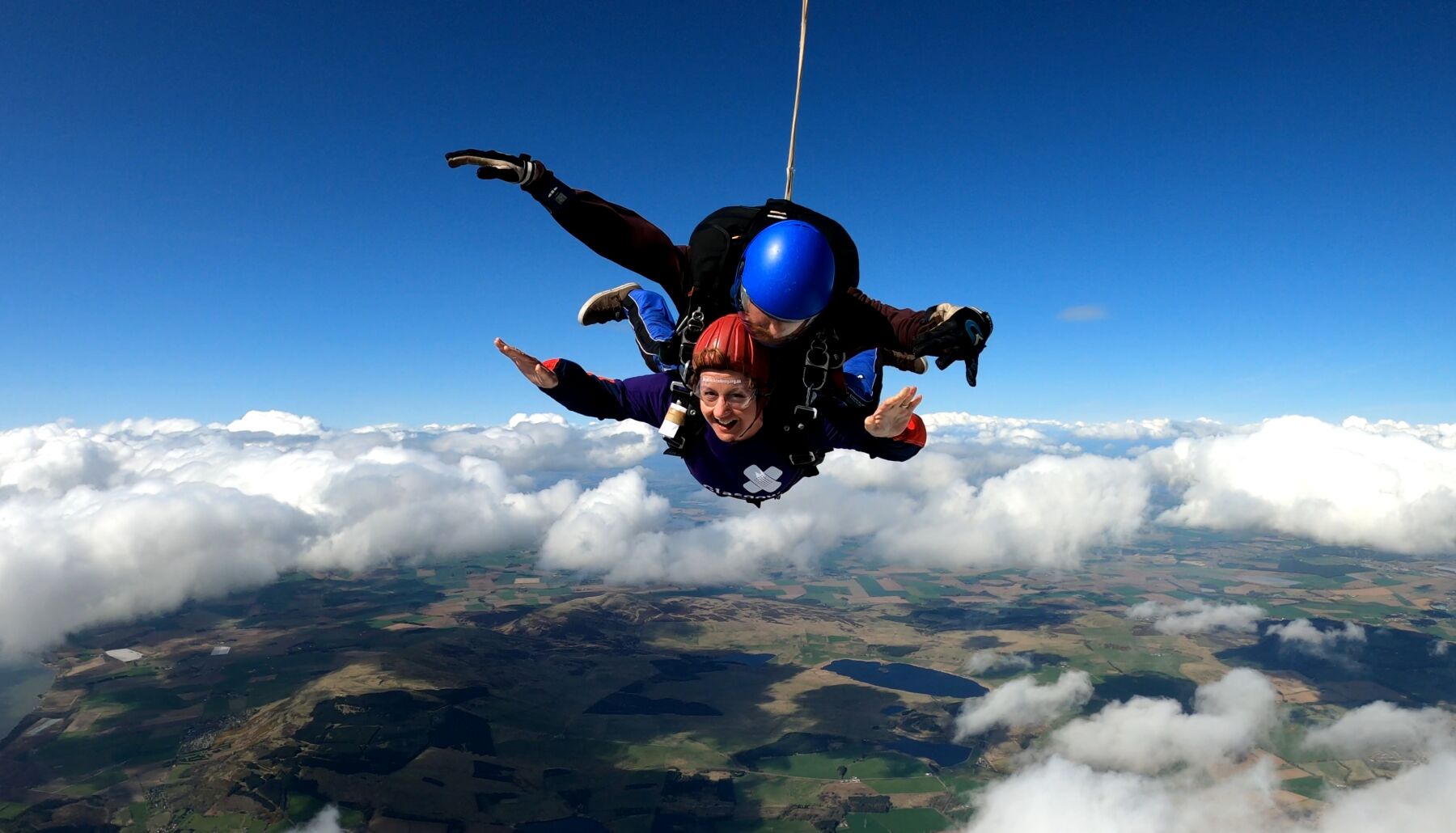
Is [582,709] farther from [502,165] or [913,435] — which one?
[502,165]

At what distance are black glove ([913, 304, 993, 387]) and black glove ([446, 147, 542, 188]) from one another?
2.71 m

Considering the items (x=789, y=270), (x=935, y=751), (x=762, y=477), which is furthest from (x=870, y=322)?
(x=935, y=751)

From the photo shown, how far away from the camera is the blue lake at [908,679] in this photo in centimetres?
13950

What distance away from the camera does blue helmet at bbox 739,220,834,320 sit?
3590mm

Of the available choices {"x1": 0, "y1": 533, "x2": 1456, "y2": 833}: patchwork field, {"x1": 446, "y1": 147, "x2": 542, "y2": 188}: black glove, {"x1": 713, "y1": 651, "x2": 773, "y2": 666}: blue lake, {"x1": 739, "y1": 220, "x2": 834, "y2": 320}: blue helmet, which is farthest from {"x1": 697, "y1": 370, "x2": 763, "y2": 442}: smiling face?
{"x1": 713, "y1": 651, "x2": 773, "y2": 666}: blue lake

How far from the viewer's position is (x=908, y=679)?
14638 centimetres

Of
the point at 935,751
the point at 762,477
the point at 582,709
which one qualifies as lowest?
the point at 582,709

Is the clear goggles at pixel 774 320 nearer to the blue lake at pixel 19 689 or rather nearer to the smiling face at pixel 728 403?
the smiling face at pixel 728 403

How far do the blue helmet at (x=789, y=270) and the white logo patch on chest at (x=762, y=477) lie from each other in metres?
1.90

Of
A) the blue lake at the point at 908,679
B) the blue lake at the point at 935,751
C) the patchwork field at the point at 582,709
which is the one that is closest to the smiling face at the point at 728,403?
the patchwork field at the point at 582,709

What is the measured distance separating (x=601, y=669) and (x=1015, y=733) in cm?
9235

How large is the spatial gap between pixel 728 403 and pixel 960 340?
68.8 inches

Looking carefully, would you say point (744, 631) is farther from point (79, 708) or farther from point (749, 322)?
point (749, 322)

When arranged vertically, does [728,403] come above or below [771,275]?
below
